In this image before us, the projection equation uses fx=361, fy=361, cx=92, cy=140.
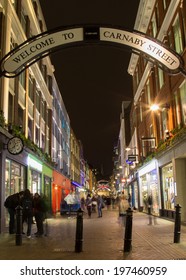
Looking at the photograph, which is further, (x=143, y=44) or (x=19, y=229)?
(x=19, y=229)

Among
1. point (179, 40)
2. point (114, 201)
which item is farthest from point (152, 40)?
point (114, 201)

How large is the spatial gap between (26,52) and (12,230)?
8772 millimetres

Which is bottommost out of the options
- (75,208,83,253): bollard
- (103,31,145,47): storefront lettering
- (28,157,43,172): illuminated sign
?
(75,208,83,253): bollard

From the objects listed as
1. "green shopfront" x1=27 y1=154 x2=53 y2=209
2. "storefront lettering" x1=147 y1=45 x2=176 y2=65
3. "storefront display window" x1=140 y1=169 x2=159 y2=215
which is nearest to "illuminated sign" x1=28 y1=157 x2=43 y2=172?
"green shopfront" x1=27 y1=154 x2=53 y2=209

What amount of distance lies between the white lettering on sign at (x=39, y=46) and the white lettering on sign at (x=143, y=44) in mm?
703

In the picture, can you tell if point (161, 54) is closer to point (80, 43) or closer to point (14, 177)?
point (80, 43)

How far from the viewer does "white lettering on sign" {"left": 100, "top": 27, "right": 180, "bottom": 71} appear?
28.8ft

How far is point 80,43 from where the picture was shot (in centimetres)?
894

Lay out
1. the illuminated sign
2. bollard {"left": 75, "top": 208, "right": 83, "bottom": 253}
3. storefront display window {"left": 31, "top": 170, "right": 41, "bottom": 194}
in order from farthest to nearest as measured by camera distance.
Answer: storefront display window {"left": 31, "top": 170, "right": 41, "bottom": 194}
the illuminated sign
bollard {"left": 75, "top": 208, "right": 83, "bottom": 253}

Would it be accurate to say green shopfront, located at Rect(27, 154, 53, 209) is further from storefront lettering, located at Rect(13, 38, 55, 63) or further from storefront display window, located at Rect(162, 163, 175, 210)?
storefront lettering, located at Rect(13, 38, 55, 63)

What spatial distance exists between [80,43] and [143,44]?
1.55 metres

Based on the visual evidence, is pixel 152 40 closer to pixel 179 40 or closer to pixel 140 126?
pixel 179 40

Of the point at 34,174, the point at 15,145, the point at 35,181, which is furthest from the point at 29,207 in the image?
the point at 35,181

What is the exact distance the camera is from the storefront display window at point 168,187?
74.1 ft
